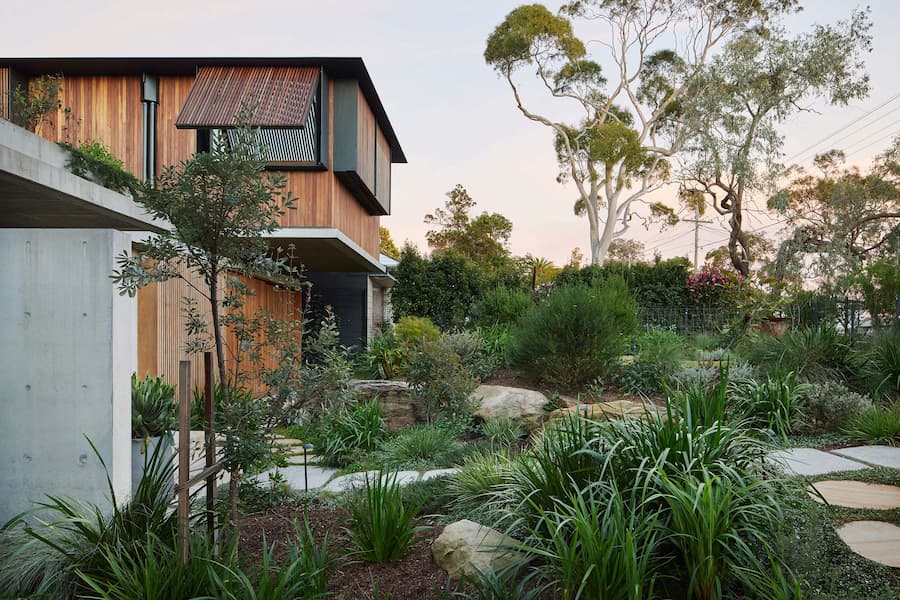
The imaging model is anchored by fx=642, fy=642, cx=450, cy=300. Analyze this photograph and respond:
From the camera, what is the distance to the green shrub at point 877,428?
18.6ft

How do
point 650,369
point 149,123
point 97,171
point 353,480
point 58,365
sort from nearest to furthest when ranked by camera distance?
point 58,365 < point 353,480 < point 97,171 < point 650,369 < point 149,123

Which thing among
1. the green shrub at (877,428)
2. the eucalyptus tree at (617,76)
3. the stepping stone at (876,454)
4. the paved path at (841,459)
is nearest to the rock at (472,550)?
the paved path at (841,459)

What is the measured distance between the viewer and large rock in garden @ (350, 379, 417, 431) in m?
7.76

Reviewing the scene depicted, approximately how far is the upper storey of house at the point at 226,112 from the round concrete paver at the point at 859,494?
7.85 m

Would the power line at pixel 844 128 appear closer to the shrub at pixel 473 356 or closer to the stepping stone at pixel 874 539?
the shrub at pixel 473 356

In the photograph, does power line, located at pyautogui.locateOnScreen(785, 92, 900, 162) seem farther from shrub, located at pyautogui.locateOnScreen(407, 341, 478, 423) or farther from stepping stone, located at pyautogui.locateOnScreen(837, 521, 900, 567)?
stepping stone, located at pyautogui.locateOnScreen(837, 521, 900, 567)

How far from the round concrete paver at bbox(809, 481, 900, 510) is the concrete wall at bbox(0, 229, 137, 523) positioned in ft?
13.0

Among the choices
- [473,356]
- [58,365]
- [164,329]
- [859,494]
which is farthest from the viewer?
[473,356]

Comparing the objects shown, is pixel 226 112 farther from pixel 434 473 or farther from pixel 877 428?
pixel 877 428

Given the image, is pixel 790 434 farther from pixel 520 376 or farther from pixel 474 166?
pixel 474 166

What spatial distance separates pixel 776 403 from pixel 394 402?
4.18 m

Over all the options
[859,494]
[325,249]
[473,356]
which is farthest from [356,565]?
[325,249]

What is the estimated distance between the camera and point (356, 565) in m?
3.15

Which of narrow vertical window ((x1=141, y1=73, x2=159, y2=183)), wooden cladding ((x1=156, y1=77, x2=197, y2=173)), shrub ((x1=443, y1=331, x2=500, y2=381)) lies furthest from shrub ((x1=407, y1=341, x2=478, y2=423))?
narrow vertical window ((x1=141, y1=73, x2=159, y2=183))
